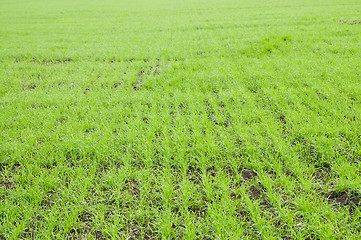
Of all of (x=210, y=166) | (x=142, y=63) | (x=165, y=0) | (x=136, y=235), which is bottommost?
(x=136, y=235)

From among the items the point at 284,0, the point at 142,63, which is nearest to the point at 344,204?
the point at 142,63

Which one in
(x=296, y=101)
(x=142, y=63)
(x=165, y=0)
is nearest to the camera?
(x=296, y=101)

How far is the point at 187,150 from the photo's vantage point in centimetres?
464

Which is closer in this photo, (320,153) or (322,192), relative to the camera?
(322,192)

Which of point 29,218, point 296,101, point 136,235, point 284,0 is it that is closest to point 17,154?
point 29,218

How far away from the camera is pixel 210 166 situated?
4.22 meters

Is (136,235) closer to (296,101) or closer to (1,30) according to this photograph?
(296,101)

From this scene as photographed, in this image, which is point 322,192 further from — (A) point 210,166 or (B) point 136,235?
(B) point 136,235

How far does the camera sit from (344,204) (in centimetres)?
329

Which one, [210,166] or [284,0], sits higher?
[284,0]

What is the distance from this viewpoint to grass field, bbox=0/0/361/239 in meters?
3.17

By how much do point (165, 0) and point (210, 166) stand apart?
55.5 meters

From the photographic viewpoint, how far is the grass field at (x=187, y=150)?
3.17 meters

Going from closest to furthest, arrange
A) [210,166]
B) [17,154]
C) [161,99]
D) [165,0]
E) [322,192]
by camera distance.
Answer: [322,192] → [210,166] → [17,154] → [161,99] → [165,0]
